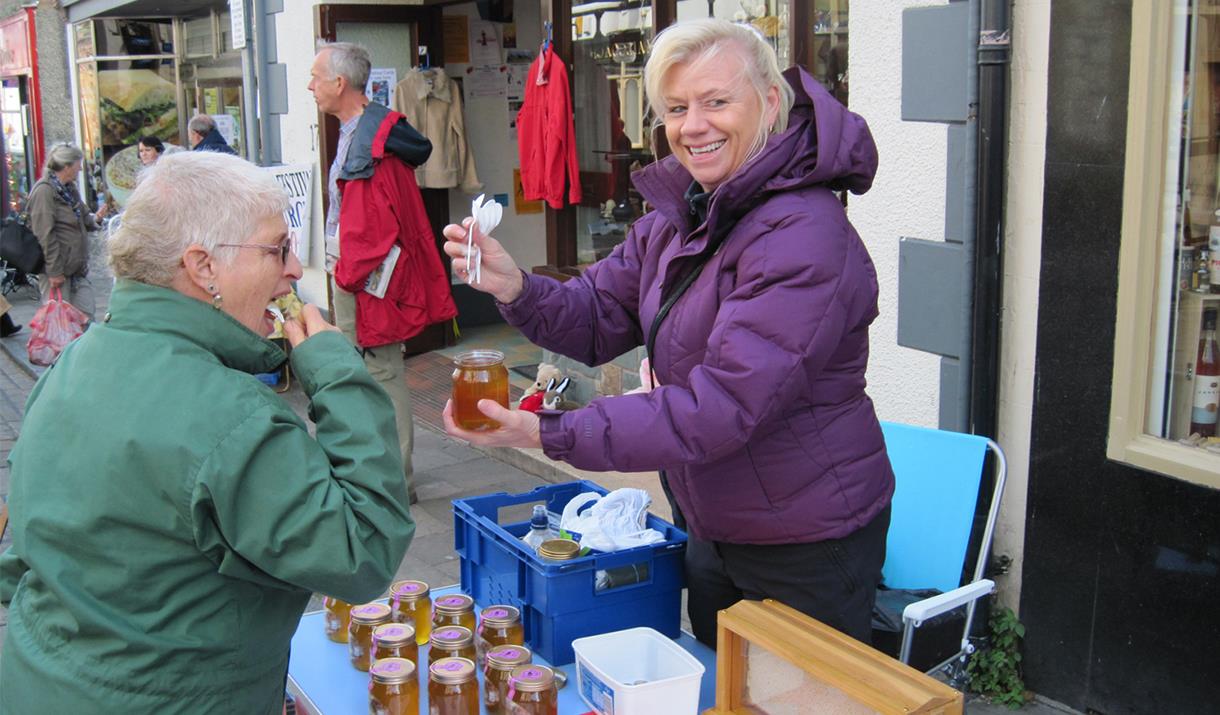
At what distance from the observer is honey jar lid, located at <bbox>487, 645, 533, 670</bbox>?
2.19m

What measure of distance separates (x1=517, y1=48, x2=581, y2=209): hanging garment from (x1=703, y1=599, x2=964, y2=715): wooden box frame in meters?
5.20

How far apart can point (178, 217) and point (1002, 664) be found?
9.87 feet

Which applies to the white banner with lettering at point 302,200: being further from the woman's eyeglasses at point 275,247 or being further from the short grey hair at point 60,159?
the woman's eyeglasses at point 275,247

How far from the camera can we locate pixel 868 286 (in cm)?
221

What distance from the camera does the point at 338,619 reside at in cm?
259

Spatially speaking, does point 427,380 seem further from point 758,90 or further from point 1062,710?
point 758,90

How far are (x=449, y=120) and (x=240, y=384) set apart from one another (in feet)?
23.7

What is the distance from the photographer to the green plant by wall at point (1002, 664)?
3871 mm

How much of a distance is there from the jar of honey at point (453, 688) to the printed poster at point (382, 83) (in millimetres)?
6974

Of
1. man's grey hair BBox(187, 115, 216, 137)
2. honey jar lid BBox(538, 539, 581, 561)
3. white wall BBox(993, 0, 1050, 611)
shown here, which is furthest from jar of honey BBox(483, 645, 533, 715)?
man's grey hair BBox(187, 115, 216, 137)

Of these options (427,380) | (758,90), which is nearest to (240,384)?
(758,90)

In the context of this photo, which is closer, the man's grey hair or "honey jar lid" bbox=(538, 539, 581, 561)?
"honey jar lid" bbox=(538, 539, 581, 561)

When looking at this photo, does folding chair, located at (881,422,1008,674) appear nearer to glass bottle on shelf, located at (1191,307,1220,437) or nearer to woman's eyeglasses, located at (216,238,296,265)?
glass bottle on shelf, located at (1191,307,1220,437)

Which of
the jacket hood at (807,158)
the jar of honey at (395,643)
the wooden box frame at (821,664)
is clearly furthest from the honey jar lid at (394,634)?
the jacket hood at (807,158)
